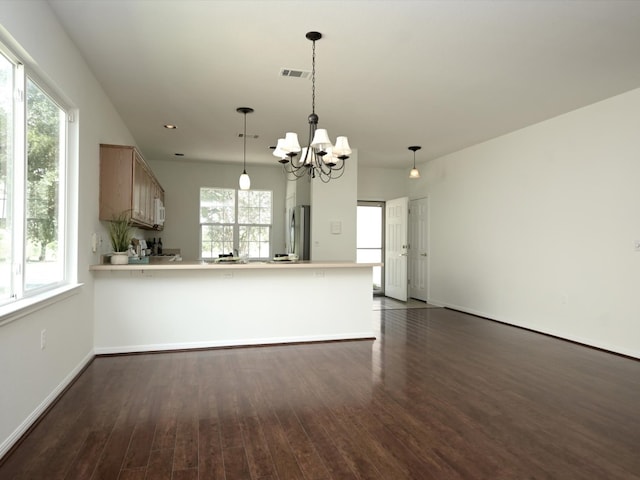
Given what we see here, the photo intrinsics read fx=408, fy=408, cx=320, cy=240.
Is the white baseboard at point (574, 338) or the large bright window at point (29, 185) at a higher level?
the large bright window at point (29, 185)

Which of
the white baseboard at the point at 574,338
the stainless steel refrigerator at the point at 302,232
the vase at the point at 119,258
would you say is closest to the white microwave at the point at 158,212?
the stainless steel refrigerator at the point at 302,232

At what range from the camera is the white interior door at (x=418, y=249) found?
780cm

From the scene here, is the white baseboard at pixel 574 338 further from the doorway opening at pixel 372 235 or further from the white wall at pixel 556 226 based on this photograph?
the doorway opening at pixel 372 235

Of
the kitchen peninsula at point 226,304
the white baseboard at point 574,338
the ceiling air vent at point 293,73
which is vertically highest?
the ceiling air vent at point 293,73

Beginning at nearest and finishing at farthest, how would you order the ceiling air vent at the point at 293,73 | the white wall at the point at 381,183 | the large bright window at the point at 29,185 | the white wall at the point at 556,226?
the large bright window at the point at 29,185, the ceiling air vent at the point at 293,73, the white wall at the point at 556,226, the white wall at the point at 381,183

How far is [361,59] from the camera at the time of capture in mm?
3438

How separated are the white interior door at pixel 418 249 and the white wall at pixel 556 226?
0.77 m

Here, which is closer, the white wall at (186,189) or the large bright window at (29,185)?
the large bright window at (29,185)

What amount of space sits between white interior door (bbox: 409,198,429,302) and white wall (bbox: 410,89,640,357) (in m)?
0.77

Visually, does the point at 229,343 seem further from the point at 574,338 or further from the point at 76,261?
the point at 574,338

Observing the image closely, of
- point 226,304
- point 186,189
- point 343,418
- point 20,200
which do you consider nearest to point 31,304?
point 20,200

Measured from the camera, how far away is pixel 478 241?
6332 millimetres

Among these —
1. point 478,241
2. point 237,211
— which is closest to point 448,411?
point 478,241

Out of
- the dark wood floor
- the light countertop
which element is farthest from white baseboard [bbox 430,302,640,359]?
the light countertop
